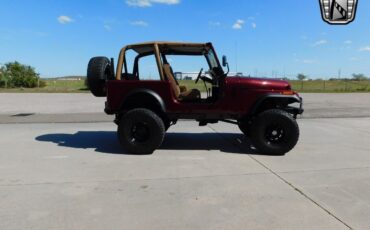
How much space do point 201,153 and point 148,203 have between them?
2.81 m

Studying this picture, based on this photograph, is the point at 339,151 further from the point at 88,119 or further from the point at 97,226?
the point at 88,119

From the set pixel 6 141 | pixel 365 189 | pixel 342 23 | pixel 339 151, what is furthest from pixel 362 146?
pixel 6 141

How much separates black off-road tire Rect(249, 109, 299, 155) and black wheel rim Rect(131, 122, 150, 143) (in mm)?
1871

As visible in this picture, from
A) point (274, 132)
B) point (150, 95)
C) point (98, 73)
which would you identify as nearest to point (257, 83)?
point (274, 132)

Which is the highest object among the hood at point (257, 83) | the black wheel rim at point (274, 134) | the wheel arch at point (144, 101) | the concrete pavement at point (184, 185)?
the hood at point (257, 83)

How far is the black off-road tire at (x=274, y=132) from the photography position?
6.75m

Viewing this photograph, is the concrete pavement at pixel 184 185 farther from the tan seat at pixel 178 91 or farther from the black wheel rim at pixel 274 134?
the tan seat at pixel 178 91

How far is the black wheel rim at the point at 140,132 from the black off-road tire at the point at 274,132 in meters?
A: 1.87

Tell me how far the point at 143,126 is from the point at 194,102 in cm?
104

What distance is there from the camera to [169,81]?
6957 millimetres

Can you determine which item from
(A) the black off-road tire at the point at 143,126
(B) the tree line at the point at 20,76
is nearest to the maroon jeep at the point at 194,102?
(A) the black off-road tire at the point at 143,126

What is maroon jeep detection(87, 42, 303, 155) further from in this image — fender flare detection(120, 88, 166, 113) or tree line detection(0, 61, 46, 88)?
tree line detection(0, 61, 46, 88)

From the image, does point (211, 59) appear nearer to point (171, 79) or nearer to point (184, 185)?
point (171, 79)

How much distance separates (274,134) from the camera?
272 inches
